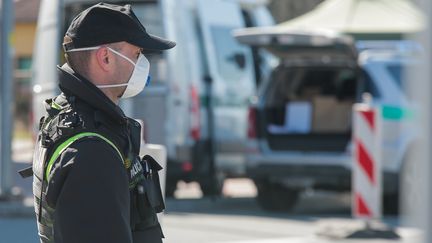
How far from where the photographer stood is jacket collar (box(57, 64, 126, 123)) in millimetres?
2654

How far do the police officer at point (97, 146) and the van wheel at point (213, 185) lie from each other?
10.7 metres

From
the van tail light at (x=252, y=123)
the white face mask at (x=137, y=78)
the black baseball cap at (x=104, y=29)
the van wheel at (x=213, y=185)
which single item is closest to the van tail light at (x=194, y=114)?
the van wheel at (x=213, y=185)

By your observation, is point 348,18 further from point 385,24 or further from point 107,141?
point 107,141

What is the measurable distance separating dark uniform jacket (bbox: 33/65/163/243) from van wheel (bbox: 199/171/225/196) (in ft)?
35.5

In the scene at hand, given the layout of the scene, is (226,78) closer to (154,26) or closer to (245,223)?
(154,26)

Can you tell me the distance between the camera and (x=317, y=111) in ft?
41.3

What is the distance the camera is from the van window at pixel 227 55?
14195 millimetres

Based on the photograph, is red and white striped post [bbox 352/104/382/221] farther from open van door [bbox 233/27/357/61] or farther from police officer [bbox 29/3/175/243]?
police officer [bbox 29/3/175/243]

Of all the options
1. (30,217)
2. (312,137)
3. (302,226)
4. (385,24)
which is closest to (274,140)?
(312,137)

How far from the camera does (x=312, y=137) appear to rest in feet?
40.0

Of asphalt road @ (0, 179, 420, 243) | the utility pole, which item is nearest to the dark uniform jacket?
asphalt road @ (0, 179, 420, 243)

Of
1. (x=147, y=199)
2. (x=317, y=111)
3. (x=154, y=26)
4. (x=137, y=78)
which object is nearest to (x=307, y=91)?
Result: (x=317, y=111)

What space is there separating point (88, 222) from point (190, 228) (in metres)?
8.28

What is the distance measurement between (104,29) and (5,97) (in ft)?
30.8
